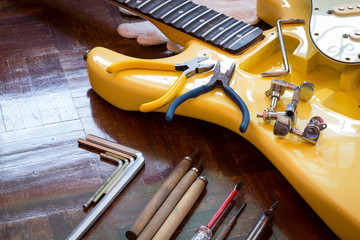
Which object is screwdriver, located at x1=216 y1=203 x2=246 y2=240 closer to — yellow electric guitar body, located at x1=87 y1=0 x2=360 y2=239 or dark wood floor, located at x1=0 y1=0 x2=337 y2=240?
dark wood floor, located at x1=0 y1=0 x2=337 y2=240

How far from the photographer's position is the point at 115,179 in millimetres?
1423

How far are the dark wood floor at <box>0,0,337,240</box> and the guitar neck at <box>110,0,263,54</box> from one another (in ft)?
0.55

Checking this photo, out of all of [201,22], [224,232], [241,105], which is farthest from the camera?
[201,22]

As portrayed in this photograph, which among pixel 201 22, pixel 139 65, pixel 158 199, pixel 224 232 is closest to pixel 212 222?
pixel 224 232

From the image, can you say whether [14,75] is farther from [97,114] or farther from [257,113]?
[257,113]

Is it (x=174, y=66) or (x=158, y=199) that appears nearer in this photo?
(x=158, y=199)

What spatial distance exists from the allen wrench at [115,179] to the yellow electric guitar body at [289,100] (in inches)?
5.9

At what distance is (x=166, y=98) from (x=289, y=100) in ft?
1.12

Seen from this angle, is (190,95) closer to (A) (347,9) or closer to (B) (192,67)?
(B) (192,67)

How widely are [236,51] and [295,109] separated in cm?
32

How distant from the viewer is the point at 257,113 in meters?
1.38

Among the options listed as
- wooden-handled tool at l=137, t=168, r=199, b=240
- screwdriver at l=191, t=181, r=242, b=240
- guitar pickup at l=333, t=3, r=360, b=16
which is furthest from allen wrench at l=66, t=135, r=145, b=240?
guitar pickup at l=333, t=3, r=360, b=16

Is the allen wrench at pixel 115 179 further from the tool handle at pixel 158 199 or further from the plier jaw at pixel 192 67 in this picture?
the plier jaw at pixel 192 67

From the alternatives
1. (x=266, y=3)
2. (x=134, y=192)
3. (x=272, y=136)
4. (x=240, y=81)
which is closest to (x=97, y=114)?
(x=134, y=192)
